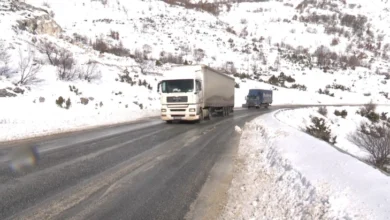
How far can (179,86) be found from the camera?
20375 millimetres

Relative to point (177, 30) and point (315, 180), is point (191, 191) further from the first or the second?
point (177, 30)

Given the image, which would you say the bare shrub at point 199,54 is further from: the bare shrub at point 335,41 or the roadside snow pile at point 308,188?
the roadside snow pile at point 308,188

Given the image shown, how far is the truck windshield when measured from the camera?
20.3 m

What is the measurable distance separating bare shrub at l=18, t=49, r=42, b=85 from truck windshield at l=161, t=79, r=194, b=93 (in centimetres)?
1193

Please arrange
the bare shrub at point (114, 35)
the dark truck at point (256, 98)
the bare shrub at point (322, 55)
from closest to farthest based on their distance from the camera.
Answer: the dark truck at point (256, 98) → the bare shrub at point (114, 35) → the bare shrub at point (322, 55)

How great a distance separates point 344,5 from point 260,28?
49.5 m

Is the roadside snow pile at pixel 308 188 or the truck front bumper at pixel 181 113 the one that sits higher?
the truck front bumper at pixel 181 113

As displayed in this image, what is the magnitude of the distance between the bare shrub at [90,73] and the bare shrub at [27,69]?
14.0 ft


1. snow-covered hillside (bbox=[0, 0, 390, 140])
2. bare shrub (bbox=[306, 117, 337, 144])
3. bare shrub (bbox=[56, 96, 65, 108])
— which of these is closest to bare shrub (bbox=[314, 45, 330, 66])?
snow-covered hillside (bbox=[0, 0, 390, 140])

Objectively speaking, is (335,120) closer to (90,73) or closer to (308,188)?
(90,73)

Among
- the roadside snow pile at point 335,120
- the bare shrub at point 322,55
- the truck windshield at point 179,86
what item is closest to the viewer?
the truck windshield at point 179,86

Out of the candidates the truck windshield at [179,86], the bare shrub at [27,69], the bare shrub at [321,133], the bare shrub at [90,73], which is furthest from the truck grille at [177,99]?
the bare shrub at [90,73]

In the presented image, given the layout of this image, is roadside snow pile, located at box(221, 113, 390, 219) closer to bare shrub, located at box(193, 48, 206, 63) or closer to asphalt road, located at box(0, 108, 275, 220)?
asphalt road, located at box(0, 108, 275, 220)

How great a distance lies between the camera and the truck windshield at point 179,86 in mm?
20328
